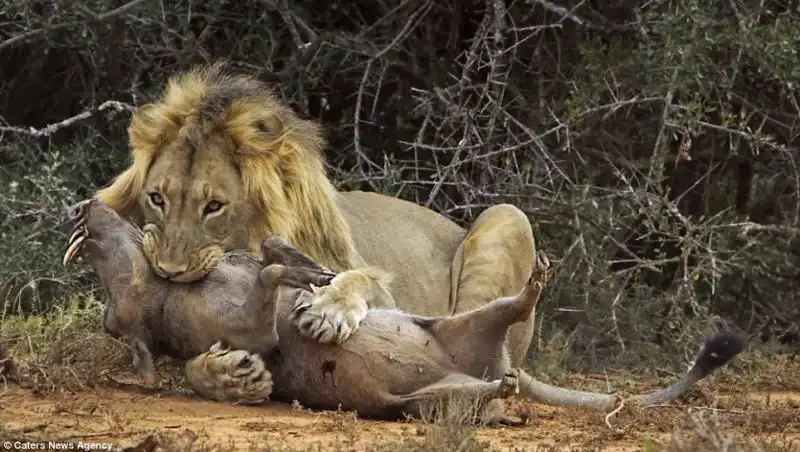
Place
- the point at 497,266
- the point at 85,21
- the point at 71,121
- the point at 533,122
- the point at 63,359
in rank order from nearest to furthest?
the point at 63,359 → the point at 497,266 → the point at 71,121 → the point at 85,21 → the point at 533,122

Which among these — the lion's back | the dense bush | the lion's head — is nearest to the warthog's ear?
the lion's head

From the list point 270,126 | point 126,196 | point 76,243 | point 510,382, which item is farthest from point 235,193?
point 510,382

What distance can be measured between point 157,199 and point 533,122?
10.5 ft

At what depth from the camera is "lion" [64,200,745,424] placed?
16.4ft

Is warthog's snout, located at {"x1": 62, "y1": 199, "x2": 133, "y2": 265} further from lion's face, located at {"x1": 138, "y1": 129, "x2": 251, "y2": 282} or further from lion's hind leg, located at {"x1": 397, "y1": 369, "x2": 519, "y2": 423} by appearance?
lion's hind leg, located at {"x1": 397, "y1": 369, "x2": 519, "y2": 423}

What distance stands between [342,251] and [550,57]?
9.37 ft

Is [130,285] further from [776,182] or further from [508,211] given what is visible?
[776,182]

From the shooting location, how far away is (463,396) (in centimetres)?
488

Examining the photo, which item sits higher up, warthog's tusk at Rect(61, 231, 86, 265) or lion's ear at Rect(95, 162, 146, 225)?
lion's ear at Rect(95, 162, 146, 225)

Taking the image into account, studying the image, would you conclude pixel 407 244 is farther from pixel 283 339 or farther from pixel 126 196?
pixel 283 339

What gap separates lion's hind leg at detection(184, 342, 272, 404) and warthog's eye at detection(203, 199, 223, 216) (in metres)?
0.76

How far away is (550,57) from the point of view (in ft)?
28.3

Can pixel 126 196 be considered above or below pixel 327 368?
above

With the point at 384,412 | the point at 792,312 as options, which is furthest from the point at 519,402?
the point at 792,312
